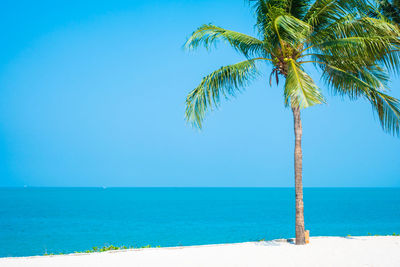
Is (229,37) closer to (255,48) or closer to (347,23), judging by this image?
(255,48)

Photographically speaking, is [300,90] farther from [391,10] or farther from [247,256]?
[391,10]

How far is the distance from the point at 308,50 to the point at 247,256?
5.11 meters

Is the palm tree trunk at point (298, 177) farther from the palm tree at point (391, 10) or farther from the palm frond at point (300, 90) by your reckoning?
the palm tree at point (391, 10)

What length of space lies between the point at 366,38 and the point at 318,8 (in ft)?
4.90

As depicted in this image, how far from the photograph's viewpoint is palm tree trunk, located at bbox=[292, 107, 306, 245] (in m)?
9.20

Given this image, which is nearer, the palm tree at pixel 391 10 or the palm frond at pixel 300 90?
the palm frond at pixel 300 90

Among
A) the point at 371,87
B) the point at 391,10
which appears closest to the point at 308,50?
the point at 371,87

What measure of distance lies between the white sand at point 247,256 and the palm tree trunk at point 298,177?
13.6 inches

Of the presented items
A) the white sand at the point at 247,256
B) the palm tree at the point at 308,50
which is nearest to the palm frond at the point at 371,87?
the palm tree at the point at 308,50

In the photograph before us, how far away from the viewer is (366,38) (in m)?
8.55

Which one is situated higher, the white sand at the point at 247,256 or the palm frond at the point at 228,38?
the palm frond at the point at 228,38

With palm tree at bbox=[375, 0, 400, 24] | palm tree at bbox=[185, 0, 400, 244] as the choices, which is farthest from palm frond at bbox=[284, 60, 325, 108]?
palm tree at bbox=[375, 0, 400, 24]

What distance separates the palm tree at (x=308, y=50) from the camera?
8.62 meters

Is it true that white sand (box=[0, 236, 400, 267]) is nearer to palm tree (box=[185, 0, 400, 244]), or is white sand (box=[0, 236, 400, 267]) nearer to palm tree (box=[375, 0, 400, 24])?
palm tree (box=[185, 0, 400, 244])
